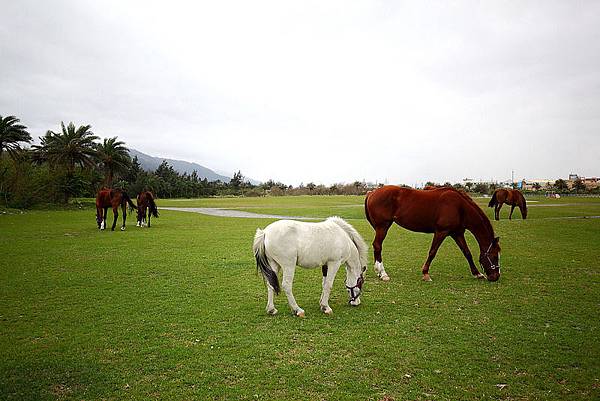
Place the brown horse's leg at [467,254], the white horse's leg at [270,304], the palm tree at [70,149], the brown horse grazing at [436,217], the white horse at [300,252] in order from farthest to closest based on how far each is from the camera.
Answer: the palm tree at [70,149]
the brown horse's leg at [467,254]
the brown horse grazing at [436,217]
the white horse's leg at [270,304]
the white horse at [300,252]

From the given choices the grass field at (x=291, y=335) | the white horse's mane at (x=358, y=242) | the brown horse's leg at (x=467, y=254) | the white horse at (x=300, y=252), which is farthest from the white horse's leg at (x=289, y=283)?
the brown horse's leg at (x=467, y=254)

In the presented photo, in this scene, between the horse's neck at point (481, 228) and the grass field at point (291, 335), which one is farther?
the horse's neck at point (481, 228)

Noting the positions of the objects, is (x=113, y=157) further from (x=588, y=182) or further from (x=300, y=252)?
(x=588, y=182)

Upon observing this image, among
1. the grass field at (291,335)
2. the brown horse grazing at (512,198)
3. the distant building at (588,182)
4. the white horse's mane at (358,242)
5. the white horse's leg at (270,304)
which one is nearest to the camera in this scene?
the grass field at (291,335)

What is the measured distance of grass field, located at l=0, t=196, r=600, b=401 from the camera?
4.46 m

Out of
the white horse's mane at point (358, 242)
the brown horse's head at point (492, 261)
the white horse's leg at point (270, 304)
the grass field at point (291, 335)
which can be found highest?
the white horse's mane at point (358, 242)

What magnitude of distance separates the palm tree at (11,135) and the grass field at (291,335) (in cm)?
3188

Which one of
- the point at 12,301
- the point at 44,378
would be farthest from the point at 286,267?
the point at 12,301

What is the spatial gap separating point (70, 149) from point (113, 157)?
578cm

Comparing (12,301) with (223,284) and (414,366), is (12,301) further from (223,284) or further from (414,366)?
(414,366)

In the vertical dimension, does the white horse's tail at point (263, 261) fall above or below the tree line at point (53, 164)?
below

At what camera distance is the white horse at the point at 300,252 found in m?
6.73

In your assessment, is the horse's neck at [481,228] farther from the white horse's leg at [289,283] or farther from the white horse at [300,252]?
the white horse's leg at [289,283]

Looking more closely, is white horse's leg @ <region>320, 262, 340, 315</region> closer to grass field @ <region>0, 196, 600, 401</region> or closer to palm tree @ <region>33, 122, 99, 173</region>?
grass field @ <region>0, 196, 600, 401</region>
